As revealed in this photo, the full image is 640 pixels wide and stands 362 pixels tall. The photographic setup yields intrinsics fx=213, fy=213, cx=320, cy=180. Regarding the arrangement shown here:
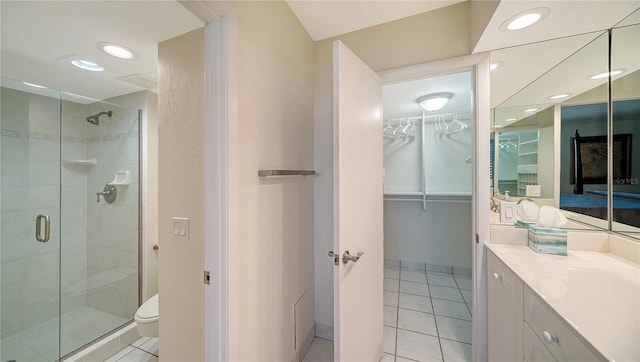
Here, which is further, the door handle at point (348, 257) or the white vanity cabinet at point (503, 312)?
the door handle at point (348, 257)

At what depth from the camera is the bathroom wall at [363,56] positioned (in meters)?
1.41

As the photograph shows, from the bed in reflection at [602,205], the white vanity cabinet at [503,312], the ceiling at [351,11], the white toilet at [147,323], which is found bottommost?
the white toilet at [147,323]

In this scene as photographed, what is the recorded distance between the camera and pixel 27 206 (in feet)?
6.19

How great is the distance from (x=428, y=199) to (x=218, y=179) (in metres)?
2.88

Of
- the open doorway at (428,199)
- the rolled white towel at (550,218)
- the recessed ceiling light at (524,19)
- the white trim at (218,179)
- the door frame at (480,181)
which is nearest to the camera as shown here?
the white trim at (218,179)

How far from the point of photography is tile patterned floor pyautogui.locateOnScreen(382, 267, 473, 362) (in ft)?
5.30

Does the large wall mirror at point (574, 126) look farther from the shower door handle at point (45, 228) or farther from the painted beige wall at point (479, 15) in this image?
the shower door handle at point (45, 228)

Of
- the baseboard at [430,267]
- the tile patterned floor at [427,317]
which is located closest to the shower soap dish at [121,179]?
the tile patterned floor at [427,317]

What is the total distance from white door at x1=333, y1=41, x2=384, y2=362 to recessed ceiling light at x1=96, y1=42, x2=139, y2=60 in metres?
1.59

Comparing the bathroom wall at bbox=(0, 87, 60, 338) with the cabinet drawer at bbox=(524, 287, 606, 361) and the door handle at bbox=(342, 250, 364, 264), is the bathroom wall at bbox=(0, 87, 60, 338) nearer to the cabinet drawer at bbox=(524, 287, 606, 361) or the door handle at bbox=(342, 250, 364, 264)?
the door handle at bbox=(342, 250, 364, 264)

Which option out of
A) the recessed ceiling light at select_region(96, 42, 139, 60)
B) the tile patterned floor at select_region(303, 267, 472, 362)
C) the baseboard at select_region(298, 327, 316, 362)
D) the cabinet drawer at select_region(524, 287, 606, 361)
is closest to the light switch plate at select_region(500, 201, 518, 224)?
the cabinet drawer at select_region(524, 287, 606, 361)

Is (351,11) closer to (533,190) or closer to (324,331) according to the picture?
(533,190)

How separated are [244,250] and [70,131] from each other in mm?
2497

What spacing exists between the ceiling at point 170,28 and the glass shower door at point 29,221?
32 cm
